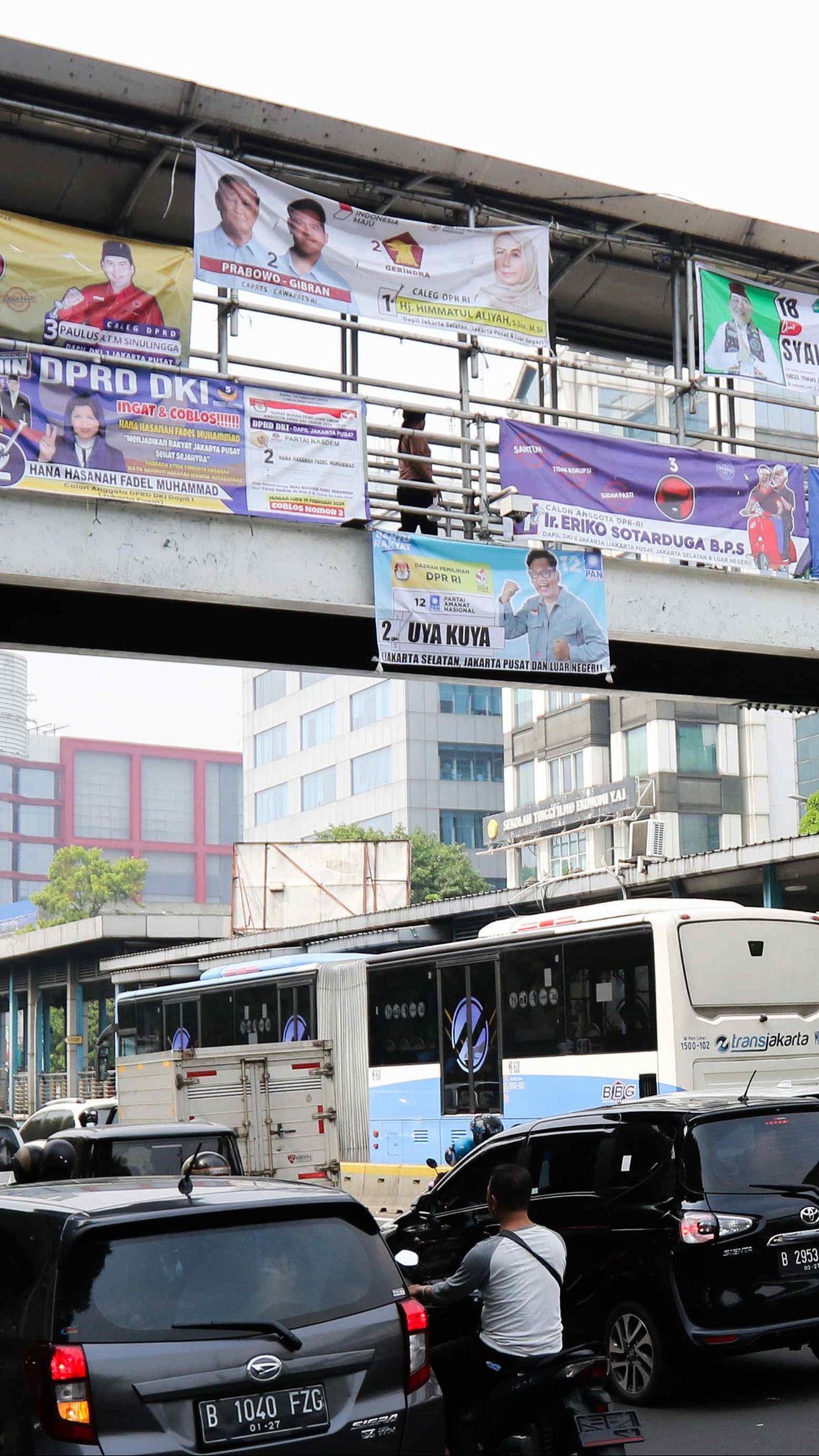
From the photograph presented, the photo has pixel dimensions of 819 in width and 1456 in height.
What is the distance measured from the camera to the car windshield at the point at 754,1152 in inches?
347

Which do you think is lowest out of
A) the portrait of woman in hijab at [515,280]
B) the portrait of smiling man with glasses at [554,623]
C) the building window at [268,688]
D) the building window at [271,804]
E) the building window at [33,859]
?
the portrait of smiling man with glasses at [554,623]

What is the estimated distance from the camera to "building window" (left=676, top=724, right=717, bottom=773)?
6894cm

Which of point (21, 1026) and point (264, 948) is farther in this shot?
point (21, 1026)

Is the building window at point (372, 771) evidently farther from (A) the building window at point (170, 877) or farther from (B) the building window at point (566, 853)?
(A) the building window at point (170, 877)

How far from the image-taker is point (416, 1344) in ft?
18.1

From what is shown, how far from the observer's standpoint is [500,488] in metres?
15.8

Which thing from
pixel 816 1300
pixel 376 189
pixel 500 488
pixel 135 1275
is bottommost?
pixel 816 1300

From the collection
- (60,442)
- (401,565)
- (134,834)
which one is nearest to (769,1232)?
(401,565)

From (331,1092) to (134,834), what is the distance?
15508 centimetres

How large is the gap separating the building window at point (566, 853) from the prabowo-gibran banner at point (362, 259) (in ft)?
182

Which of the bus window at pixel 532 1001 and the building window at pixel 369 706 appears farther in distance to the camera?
the building window at pixel 369 706

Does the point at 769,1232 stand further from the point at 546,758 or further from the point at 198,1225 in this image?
the point at 546,758

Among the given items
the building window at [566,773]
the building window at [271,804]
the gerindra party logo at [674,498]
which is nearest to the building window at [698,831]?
the building window at [566,773]

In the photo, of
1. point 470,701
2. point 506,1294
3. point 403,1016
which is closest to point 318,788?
point 470,701
